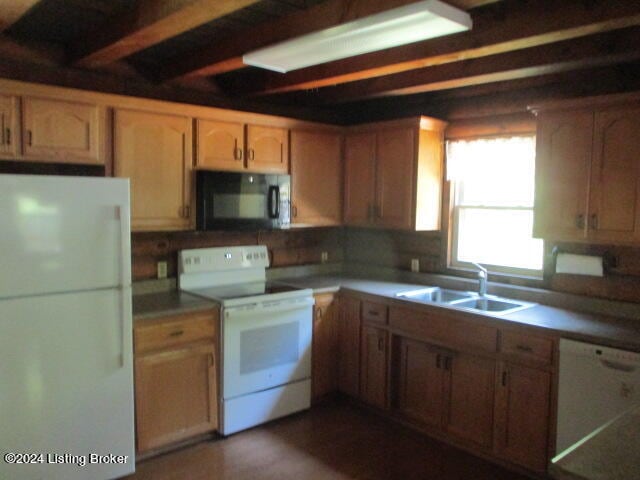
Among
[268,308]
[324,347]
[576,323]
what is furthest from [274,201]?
[576,323]

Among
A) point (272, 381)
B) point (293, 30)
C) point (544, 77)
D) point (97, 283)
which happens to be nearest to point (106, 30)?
point (293, 30)

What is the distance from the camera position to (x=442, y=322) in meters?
3.35

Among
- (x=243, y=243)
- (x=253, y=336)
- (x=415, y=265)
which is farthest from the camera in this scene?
(x=415, y=265)

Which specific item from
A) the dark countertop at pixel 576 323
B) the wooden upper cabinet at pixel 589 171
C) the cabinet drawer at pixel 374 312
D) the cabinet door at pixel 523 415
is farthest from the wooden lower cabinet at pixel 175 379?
the wooden upper cabinet at pixel 589 171

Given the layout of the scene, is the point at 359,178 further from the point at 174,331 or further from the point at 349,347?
the point at 174,331

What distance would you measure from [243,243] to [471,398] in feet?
6.51

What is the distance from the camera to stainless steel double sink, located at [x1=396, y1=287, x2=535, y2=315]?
3.47 meters

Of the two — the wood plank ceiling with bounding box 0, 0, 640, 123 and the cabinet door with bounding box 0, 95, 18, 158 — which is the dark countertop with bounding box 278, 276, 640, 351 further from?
the cabinet door with bounding box 0, 95, 18, 158

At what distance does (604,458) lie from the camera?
1344 mm

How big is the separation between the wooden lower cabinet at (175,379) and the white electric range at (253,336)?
10cm

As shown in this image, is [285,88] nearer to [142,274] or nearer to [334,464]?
[142,274]

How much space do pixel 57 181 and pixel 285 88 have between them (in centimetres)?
156

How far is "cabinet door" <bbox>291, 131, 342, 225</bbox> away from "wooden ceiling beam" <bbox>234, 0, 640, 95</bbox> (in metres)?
0.95

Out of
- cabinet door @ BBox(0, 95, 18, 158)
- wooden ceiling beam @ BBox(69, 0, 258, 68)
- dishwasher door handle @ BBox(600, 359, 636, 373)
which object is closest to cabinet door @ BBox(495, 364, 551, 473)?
dishwasher door handle @ BBox(600, 359, 636, 373)
